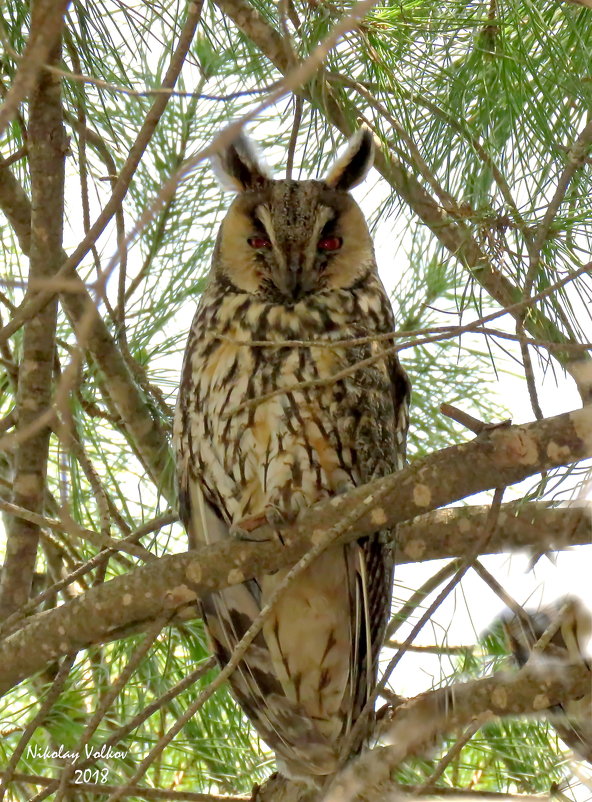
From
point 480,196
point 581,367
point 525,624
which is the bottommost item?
point 525,624

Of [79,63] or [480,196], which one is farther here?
[79,63]

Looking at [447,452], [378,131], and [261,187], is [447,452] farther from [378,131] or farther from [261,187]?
[261,187]

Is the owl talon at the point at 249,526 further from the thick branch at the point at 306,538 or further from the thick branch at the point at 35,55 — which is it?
the thick branch at the point at 35,55

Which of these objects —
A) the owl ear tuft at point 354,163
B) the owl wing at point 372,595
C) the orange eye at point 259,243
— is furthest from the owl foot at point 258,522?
the owl ear tuft at point 354,163

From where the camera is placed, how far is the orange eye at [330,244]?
2.07 m

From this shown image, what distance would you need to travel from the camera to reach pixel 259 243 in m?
2.07

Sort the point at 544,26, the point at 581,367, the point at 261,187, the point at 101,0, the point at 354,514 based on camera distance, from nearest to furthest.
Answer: the point at 354,514 → the point at 581,367 → the point at 544,26 → the point at 101,0 → the point at 261,187

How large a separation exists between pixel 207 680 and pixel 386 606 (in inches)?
20.0

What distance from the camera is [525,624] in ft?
5.45

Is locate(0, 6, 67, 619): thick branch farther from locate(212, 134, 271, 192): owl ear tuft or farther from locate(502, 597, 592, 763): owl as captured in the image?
locate(502, 597, 592, 763): owl

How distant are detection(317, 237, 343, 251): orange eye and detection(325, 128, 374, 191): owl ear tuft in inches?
4.8

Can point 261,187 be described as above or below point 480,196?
above

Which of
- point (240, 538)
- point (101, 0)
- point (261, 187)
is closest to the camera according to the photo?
point (240, 538)

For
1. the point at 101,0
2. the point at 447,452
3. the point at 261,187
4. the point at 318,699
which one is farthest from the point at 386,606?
the point at 101,0
